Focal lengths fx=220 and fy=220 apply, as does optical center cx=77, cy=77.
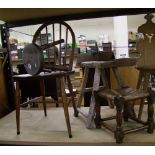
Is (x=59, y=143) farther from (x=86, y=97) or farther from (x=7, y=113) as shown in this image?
(x=86, y=97)

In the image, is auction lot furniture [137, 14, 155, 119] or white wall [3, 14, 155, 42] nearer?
auction lot furniture [137, 14, 155, 119]

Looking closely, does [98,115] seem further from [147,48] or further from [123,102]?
[147,48]

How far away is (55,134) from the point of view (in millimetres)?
1623

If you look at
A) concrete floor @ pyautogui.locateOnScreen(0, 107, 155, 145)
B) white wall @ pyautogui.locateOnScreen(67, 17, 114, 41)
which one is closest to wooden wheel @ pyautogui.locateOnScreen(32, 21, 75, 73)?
concrete floor @ pyautogui.locateOnScreen(0, 107, 155, 145)

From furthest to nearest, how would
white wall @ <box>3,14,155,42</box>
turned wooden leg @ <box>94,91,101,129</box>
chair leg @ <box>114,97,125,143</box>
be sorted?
white wall @ <box>3,14,155,42</box>, turned wooden leg @ <box>94,91,101,129</box>, chair leg @ <box>114,97,125,143</box>

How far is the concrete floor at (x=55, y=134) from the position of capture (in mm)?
1467

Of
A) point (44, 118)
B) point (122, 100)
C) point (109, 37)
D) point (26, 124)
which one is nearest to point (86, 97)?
point (44, 118)

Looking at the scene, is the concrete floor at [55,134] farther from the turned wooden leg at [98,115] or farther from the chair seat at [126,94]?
the chair seat at [126,94]

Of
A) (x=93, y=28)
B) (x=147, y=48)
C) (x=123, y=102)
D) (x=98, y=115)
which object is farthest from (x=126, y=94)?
(x=93, y=28)

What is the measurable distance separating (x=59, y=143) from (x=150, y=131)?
2.10ft

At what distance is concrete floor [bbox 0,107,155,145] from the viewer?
1.47m

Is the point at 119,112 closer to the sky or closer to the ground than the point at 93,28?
closer to the ground

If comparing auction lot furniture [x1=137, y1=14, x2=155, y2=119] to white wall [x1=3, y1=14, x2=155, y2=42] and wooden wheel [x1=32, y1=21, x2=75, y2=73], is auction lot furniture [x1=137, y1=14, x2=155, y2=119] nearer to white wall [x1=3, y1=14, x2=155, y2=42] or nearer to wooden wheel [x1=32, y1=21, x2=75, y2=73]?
wooden wheel [x1=32, y1=21, x2=75, y2=73]

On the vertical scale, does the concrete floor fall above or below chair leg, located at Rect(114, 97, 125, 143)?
below
